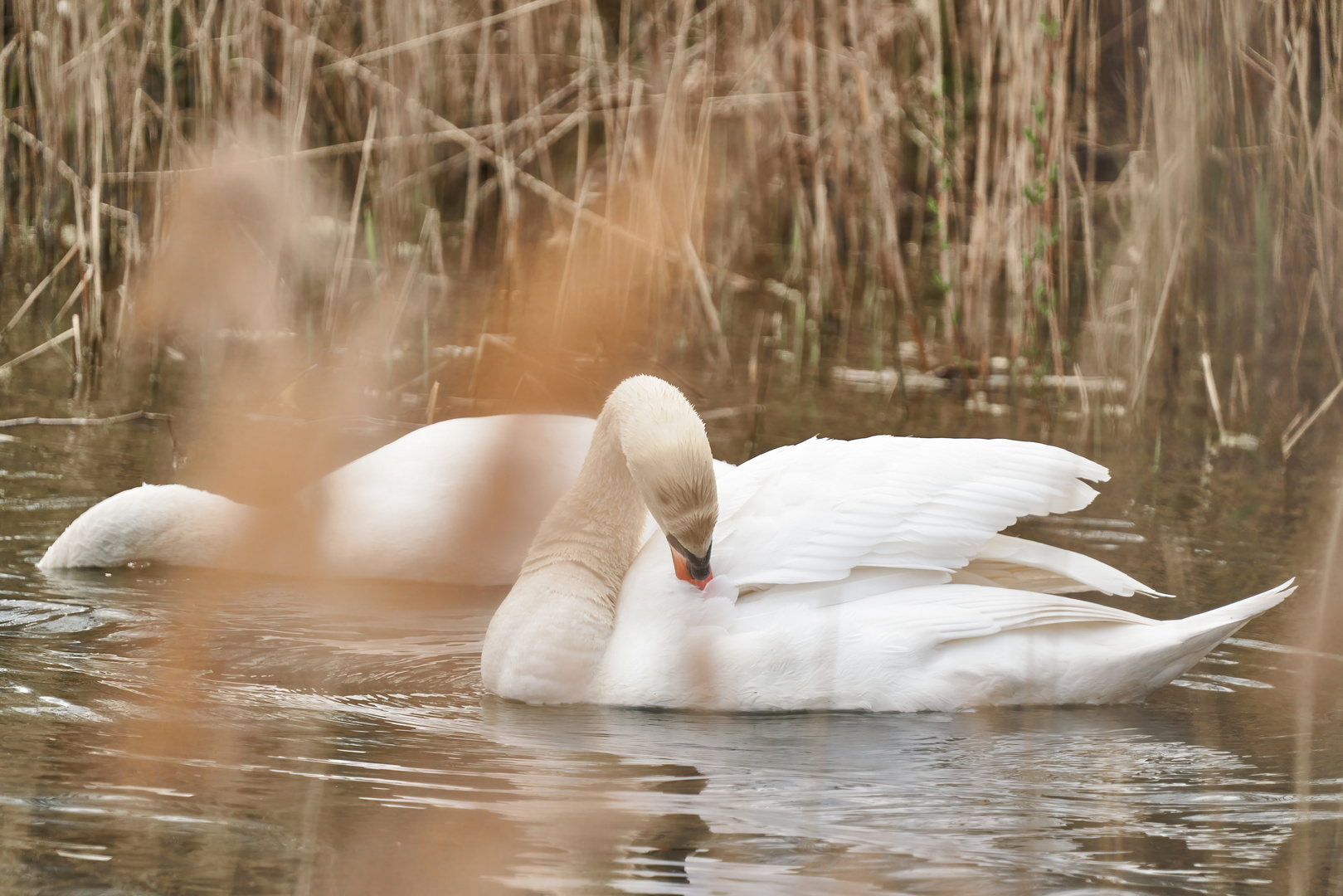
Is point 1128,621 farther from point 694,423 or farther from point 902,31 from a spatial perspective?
point 902,31

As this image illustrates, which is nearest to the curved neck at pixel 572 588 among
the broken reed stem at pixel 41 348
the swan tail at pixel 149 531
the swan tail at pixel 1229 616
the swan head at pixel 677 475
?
the swan head at pixel 677 475

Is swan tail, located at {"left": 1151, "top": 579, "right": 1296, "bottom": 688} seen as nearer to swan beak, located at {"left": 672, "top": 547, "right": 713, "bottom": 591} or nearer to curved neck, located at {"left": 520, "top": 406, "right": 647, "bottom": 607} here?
swan beak, located at {"left": 672, "top": 547, "right": 713, "bottom": 591}

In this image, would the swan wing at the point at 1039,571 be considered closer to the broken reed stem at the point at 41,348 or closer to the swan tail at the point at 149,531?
the swan tail at the point at 149,531

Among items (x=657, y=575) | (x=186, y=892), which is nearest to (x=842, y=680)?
(x=657, y=575)

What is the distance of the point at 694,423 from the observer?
3.52 metres

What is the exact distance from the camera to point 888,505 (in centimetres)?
356

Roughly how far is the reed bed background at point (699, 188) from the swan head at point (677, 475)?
1045mm

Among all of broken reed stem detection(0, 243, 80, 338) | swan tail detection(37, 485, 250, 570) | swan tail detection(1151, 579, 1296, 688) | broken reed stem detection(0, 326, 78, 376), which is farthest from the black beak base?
broken reed stem detection(0, 243, 80, 338)

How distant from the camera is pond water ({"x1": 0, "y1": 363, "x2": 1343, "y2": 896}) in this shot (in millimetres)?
2506

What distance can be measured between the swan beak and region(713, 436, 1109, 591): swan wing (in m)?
0.08

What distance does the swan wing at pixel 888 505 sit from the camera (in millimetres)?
3520

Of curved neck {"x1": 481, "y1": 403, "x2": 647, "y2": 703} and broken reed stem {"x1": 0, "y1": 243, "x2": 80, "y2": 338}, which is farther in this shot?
broken reed stem {"x1": 0, "y1": 243, "x2": 80, "y2": 338}

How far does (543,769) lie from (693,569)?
0.61 metres

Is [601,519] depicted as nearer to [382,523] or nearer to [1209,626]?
[382,523]
